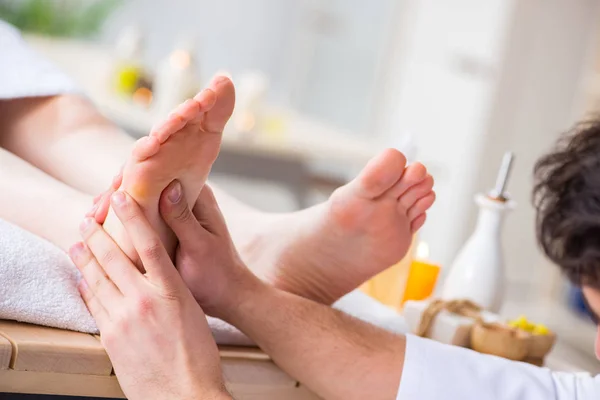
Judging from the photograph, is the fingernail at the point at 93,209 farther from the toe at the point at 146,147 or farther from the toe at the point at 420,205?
the toe at the point at 420,205

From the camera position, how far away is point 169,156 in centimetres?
89

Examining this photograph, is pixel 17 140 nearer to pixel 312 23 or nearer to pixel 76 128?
pixel 76 128

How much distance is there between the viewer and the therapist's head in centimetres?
83

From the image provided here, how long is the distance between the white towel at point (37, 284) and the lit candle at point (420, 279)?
0.57 m

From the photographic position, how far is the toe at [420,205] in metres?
1.09

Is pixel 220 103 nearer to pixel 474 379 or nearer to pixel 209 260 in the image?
pixel 209 260

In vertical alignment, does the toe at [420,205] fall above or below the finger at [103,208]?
above

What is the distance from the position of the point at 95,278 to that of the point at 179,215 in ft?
0.35

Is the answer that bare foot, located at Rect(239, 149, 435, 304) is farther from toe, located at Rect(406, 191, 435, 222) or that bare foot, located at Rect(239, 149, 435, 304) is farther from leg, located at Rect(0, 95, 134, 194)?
leg, located at Rect(0, 95, 134, 194)

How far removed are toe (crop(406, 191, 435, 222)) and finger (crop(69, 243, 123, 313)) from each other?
0.38 meters

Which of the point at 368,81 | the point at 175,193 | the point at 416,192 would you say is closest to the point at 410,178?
the point at 416,192

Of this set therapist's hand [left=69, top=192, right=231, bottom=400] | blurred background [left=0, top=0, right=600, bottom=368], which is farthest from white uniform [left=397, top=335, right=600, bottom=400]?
blurred background [left=0, top=0, right=600, bottom=368]

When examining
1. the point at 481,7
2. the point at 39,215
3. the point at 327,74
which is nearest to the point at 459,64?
the point at 481,7

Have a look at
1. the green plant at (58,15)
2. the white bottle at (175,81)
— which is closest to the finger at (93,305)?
the white bottle at (175,81)
